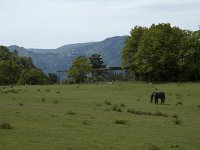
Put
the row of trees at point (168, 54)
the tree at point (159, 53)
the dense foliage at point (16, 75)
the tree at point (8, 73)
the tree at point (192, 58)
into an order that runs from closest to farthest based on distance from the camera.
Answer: the tree at point (192, 58), the row of trees at point (168, 54), the tree at point (159, 53), the dense foliage at point (16, 75), the tree at point (8, 73)

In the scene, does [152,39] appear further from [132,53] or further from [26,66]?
[26,66]

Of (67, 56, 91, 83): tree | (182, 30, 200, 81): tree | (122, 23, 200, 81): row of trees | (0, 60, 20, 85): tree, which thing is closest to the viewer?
(182, 30, 200, 81): tree

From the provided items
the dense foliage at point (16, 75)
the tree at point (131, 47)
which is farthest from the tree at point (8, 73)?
the tree at point (131, 47)

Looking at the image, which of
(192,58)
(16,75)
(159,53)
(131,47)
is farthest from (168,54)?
(16,75)

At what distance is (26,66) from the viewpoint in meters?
162

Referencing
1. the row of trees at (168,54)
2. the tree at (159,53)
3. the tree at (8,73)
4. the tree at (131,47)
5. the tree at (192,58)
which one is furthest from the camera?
the tree at (8,73)

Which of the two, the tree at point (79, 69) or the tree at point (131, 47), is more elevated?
the tree at point (131, 47)

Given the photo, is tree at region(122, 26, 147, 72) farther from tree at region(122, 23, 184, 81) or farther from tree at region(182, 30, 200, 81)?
tree at region(182, 30, 200, 81)

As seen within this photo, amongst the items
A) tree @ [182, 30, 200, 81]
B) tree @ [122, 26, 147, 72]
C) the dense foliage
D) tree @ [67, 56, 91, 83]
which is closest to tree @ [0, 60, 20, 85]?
the dense foliage

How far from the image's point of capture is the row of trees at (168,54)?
9819cm

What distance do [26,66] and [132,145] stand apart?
483 feet

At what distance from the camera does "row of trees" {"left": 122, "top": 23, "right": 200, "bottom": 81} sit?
322 feet

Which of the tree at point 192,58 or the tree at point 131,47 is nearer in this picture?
the tree at point 192,58

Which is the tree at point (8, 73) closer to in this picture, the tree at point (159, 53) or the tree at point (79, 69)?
the tree at point (79, 69)
